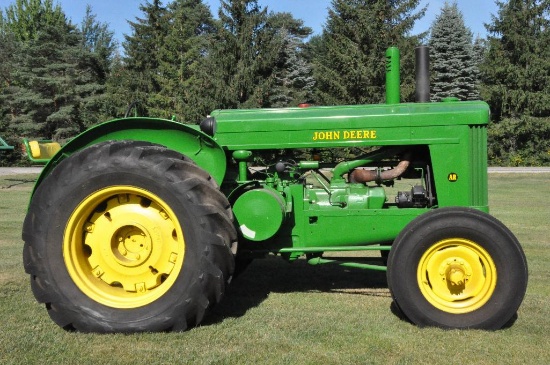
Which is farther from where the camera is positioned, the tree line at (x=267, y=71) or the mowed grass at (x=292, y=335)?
the tree line at (x=267, y=71)

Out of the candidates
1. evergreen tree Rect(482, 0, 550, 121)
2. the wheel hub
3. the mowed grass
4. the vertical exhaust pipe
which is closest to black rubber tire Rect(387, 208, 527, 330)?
the mowed grass

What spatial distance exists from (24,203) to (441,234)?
13.4 m

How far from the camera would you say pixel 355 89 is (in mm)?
34062

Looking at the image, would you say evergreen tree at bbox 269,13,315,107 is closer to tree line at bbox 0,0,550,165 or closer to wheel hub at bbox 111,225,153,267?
tree line at bbox 0,0,550,165

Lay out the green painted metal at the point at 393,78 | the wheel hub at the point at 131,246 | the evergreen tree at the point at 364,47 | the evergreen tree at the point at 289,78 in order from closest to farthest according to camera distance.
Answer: the wheel hub at the point at 131,246, the green painted metal at the point at 393,78, the evergreen tree at the point at 364,47, the evergreen tree at the point at 289,78

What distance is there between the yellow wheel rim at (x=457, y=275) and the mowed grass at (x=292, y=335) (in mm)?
255

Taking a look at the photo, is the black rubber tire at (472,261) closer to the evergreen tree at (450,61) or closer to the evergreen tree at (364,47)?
the evergreen tree at (364,47)

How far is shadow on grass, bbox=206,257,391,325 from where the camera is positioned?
5.41 m

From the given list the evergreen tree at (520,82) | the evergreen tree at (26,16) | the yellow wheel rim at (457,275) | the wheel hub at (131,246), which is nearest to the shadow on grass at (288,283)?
the wheel hub at (131,246)

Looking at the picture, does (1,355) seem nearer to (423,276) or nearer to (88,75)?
(423,276)

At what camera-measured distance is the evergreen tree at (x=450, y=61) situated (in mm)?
38719

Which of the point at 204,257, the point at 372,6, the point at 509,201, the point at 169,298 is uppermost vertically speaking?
the point at 372,6

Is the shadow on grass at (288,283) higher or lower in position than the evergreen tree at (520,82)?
lower

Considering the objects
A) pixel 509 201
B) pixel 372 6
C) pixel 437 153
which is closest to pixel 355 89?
pixel 372 6
